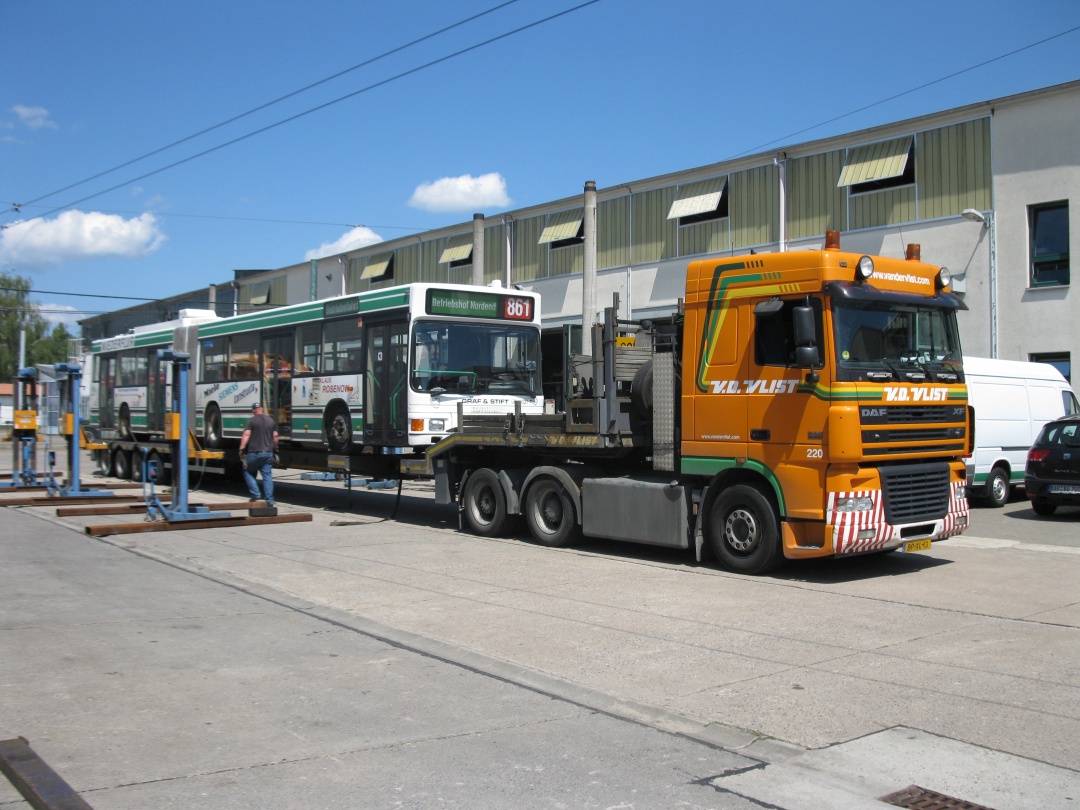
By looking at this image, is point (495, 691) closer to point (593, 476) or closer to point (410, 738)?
point (410, 738)


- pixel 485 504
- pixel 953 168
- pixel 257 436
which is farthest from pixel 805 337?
pixel 953 168

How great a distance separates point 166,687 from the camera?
6391 millimetres

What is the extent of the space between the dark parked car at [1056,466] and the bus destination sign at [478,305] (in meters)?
8.49

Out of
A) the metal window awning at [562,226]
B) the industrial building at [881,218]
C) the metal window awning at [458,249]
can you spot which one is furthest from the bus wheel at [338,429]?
the metal window awning at [458,249]

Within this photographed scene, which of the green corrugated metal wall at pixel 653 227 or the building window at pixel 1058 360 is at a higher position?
the green corrugated metal wall at pixel 653 227

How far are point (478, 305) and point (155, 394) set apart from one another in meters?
11.7

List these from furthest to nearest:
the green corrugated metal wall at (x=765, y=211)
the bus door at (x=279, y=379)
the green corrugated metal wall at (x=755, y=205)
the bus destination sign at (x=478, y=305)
A: the green corrugated metal wall at (x=755, y=205), the green corrugated metal wall at (x=765, y=211), the bus door at (x=279, y=379), the bus destination sign at (x=478, y=305)

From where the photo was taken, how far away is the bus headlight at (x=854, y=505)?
10047 mm

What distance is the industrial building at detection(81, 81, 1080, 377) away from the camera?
69.4ft

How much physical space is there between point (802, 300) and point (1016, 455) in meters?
10.8

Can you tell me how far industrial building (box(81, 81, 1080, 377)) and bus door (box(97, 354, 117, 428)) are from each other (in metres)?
11.6

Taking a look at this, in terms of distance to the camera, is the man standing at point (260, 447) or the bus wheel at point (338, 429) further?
the man standing at point (260, 447)

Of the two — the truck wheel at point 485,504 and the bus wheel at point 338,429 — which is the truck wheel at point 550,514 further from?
the bus wheel at point 338,429

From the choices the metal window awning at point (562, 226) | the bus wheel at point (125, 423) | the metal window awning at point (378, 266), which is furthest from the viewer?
the metal window awning at point (378, 266)
